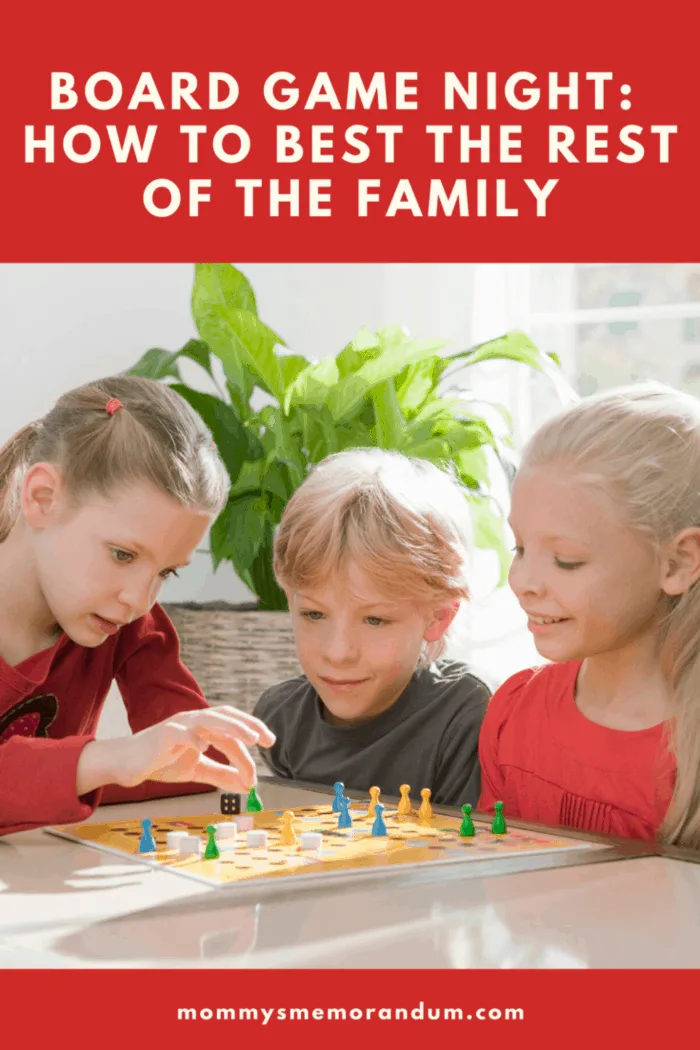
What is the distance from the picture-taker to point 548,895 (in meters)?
0.84

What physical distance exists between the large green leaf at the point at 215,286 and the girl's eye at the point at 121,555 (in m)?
0.97

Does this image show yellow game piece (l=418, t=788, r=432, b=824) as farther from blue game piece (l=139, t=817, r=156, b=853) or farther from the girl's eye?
the girl's eye

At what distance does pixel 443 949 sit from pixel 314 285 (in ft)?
6.86

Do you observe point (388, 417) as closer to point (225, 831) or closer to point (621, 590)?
point (621, 590)

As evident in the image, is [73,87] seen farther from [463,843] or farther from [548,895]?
[548,895]

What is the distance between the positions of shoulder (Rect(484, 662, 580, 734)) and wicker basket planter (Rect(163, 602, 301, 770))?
752mm

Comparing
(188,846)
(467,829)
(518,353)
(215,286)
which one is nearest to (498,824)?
(467,829)

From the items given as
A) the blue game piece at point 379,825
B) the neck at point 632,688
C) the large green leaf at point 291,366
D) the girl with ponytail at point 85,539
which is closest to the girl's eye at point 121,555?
the girl with ponytail at point 85,539

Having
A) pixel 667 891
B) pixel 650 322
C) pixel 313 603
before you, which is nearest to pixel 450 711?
pixel 313 603

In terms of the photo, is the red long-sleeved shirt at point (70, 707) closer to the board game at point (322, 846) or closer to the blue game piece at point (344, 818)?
the board game at point (322, 846)

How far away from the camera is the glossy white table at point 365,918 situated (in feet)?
A: 2.30

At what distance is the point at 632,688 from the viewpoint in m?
1.15

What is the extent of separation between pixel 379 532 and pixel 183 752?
386 mm

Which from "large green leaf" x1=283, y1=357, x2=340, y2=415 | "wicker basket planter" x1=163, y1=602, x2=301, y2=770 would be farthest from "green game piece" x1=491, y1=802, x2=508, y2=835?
"large green leaf" x1=283, y1=357, x2=340, y2=415
